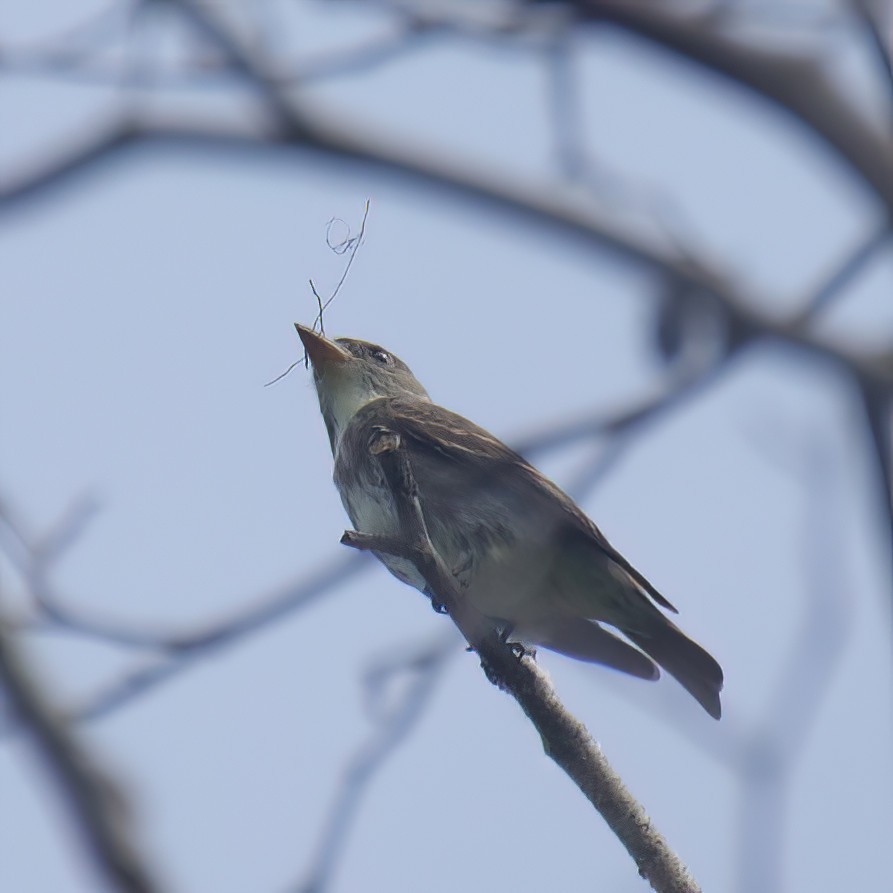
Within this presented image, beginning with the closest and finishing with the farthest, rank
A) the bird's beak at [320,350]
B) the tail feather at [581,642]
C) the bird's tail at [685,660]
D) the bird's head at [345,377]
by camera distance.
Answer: the bird's tail at [685,660] < the tail feather at [581,642] < the bird's beak at [320,350] < the bird's head at [345,377]

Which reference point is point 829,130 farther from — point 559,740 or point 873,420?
point 559,740

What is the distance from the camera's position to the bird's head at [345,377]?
20.0 ft

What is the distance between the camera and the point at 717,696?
4.48 metres

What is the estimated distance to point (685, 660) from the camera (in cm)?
457

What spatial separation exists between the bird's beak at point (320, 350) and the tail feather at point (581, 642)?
182 cm

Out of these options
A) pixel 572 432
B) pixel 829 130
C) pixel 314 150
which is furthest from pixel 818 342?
pixel 314 150

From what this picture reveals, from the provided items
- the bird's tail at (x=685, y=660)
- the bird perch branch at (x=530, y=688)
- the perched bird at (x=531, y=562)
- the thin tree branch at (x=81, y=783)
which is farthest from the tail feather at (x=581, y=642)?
the thin tree branch at (x=81, y=783)

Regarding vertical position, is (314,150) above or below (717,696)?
above

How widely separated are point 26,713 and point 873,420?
2121 mm

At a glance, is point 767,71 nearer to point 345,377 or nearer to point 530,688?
point 530,688

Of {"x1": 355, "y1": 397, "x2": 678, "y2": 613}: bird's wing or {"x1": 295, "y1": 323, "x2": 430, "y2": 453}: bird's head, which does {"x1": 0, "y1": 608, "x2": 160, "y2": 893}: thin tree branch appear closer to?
{"x1": 355, "y1": 397, "x2": 678, "y2": 613}: bird's wing

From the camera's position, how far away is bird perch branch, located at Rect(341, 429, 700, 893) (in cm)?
348

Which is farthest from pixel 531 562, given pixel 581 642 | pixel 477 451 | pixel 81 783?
pixel 81 783

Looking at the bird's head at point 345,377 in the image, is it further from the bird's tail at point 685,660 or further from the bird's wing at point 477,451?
the bird's tail at point 685,660
